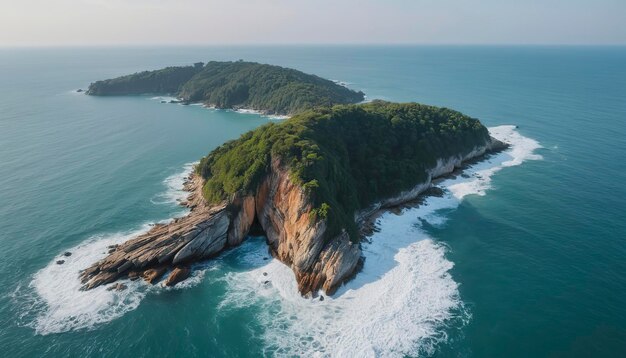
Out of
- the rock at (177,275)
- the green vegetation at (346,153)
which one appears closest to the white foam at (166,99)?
the green vegetation at (346,153)

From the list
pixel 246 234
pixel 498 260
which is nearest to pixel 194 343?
pixel 246 234

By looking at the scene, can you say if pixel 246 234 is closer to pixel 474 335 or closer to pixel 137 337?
pixel 137 337

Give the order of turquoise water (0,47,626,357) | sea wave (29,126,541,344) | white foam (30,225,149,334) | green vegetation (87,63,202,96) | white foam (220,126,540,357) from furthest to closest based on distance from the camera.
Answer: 1. green vegetation (87,63,202,96)
2. white foam (30,225,149,334)
3. sea wave (29,126,541,344)
4. turquoise water (0,47,626,357)
5. white foam (220,126,540,357)

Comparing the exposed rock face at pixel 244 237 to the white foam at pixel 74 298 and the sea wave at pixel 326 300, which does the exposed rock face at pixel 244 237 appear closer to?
the sea wave at pixel 326 300

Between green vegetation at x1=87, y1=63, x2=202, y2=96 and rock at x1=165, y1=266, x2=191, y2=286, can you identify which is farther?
green vegetation at x1=87, y1=63, x2=202, y2=96

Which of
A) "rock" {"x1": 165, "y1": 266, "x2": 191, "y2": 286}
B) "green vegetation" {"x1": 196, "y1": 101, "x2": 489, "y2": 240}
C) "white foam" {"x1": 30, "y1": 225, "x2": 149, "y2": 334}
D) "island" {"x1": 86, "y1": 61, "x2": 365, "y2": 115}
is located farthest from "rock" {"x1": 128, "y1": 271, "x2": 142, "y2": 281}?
"island" {"x1": 86, "y1": 61, "x2": 365, "y2": 115}

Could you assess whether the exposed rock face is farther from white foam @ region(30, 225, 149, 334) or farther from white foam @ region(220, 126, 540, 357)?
white foam @ region(220, 126, 540, 357)
